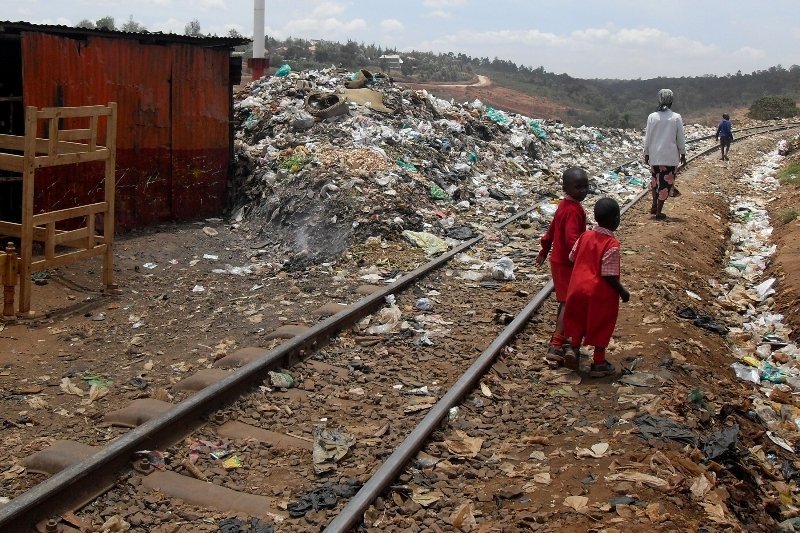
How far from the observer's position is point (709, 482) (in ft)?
13.7

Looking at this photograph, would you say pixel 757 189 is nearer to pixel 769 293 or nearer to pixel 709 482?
pixel 769 293

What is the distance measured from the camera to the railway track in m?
4.02

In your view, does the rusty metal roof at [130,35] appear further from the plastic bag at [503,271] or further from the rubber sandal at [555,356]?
the rubber sandal at [555,356]

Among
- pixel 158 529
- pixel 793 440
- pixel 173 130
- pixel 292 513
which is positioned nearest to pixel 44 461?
pixel 158 529

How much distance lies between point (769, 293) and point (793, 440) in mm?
3779

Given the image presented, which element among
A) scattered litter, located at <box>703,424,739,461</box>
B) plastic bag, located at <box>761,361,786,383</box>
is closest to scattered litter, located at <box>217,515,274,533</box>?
scattered litter, located at <box>703,424,739,461</box>

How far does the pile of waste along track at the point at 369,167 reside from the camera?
A: 10648mm

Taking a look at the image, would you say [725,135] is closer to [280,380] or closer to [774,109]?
[280,380]

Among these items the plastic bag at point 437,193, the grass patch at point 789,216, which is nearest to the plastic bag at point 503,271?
the plastic bag at point 437,193

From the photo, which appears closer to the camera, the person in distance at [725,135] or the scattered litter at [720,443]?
the scattered litter at [720,443]

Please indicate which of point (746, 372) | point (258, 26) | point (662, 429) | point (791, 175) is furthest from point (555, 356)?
point (258, 26)

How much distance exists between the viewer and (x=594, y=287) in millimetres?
5445

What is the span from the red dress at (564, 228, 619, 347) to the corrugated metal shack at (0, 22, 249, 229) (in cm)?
633

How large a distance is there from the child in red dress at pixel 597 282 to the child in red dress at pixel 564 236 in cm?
26
